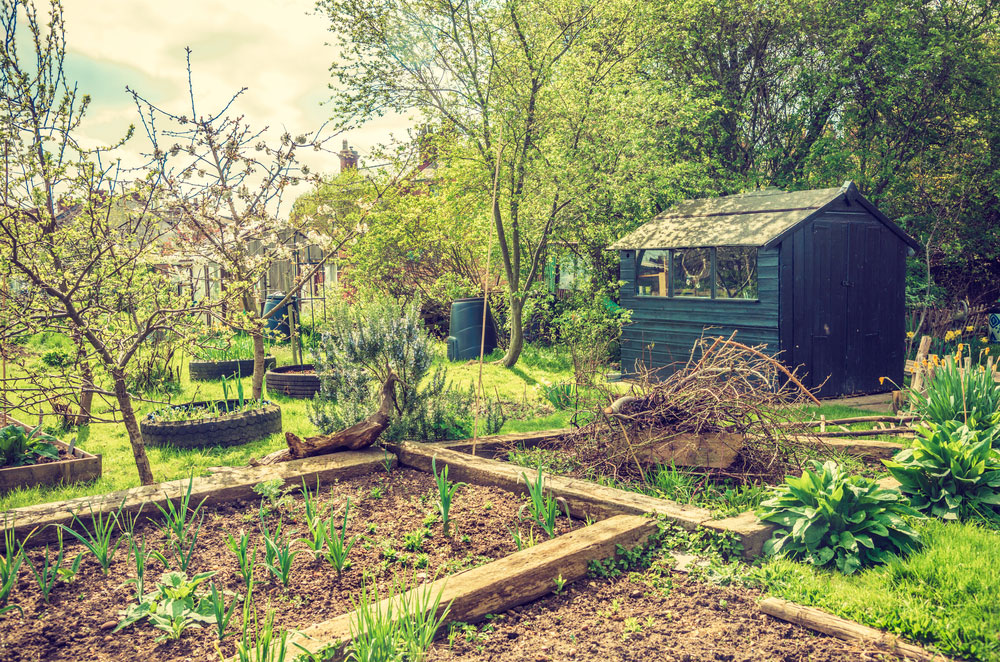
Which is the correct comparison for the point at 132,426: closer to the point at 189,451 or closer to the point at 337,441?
the point at 337,441

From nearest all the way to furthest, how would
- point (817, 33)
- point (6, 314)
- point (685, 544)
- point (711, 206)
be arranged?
point (685, 544) → point (6, 314) → point (711, 206) → point (817, 33)

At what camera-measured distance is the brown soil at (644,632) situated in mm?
2521

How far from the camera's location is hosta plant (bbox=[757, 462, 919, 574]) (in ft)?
10.8

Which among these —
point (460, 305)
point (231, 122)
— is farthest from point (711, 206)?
point (231, 122)

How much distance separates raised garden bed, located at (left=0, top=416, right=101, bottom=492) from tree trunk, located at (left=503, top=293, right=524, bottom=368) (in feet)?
26.2

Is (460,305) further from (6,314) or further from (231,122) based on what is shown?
(6,314)

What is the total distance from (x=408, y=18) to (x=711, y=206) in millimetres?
5876

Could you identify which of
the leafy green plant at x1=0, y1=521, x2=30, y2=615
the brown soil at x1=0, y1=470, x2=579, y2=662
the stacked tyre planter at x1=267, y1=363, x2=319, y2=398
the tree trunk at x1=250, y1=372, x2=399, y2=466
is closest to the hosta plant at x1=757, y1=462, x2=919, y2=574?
the brown soil at x1=0, y1=470, x2=579, y2=662

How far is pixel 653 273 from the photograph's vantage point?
34.4 feet

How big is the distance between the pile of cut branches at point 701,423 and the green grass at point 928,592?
1.22 metres

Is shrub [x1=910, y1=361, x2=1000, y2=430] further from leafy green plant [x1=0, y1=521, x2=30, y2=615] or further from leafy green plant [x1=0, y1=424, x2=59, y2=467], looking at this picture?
leafy green plant [x1=0, y1=424, x2=59, y2=467]

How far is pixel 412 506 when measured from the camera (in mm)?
4062

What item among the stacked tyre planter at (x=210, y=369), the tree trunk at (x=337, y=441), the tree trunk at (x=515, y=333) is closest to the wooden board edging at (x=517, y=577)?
the tree trunk at (x=337, y=441)

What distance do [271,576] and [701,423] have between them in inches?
103
